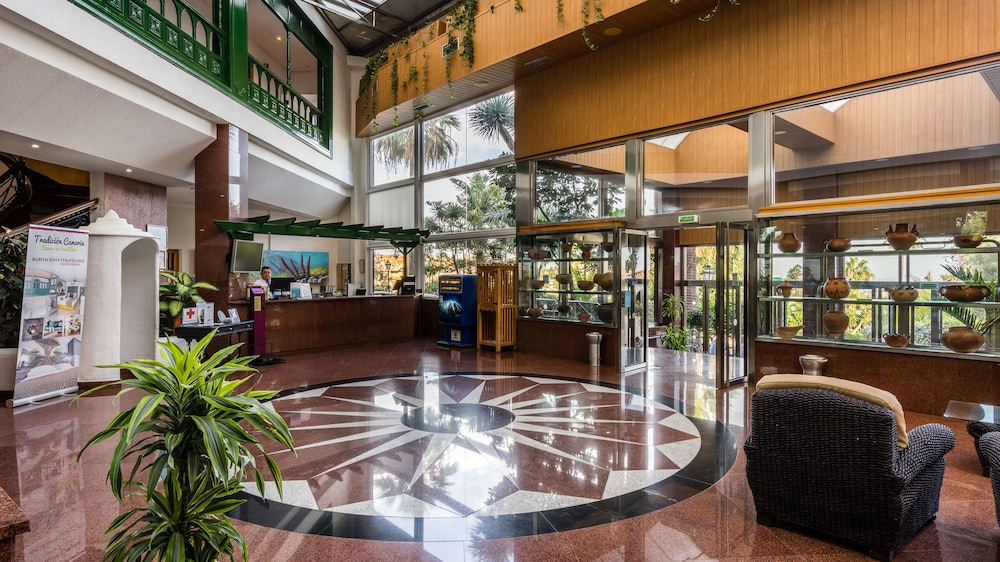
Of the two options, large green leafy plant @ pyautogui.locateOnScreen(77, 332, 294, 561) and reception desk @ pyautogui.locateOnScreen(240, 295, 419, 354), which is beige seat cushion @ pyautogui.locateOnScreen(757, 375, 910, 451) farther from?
reception desk @ pyautogui.locateOnScreen(240, 295, 419, 354)

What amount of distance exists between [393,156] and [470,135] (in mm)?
3092

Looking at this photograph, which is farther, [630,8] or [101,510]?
[630,8]

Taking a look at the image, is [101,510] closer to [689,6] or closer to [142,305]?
[142,305]

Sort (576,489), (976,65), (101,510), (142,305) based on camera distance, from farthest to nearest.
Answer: (142,305)
(976,65)
(576,489)
(101,510)

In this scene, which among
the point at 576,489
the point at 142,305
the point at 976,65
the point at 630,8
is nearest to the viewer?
the point at 576,489

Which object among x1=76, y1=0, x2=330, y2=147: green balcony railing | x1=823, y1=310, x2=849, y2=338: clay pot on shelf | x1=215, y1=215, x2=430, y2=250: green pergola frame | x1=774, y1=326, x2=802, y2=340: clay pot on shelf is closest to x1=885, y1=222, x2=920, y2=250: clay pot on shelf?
x1=823, y1=310, x2=849, y2=338: clay pot on shelf

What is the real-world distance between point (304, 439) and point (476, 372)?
125 inches

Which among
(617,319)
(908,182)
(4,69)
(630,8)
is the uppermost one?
(630,8)

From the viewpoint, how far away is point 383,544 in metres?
2.73

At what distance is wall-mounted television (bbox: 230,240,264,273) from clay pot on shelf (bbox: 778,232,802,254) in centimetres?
789

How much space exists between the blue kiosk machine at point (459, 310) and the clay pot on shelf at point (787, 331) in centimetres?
504

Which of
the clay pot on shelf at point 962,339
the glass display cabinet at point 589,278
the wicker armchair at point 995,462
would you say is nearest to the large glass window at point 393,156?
the glass display cabinet at point 589,278

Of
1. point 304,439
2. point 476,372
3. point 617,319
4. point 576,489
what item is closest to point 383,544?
point 576,489

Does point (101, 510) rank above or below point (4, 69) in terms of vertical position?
below
